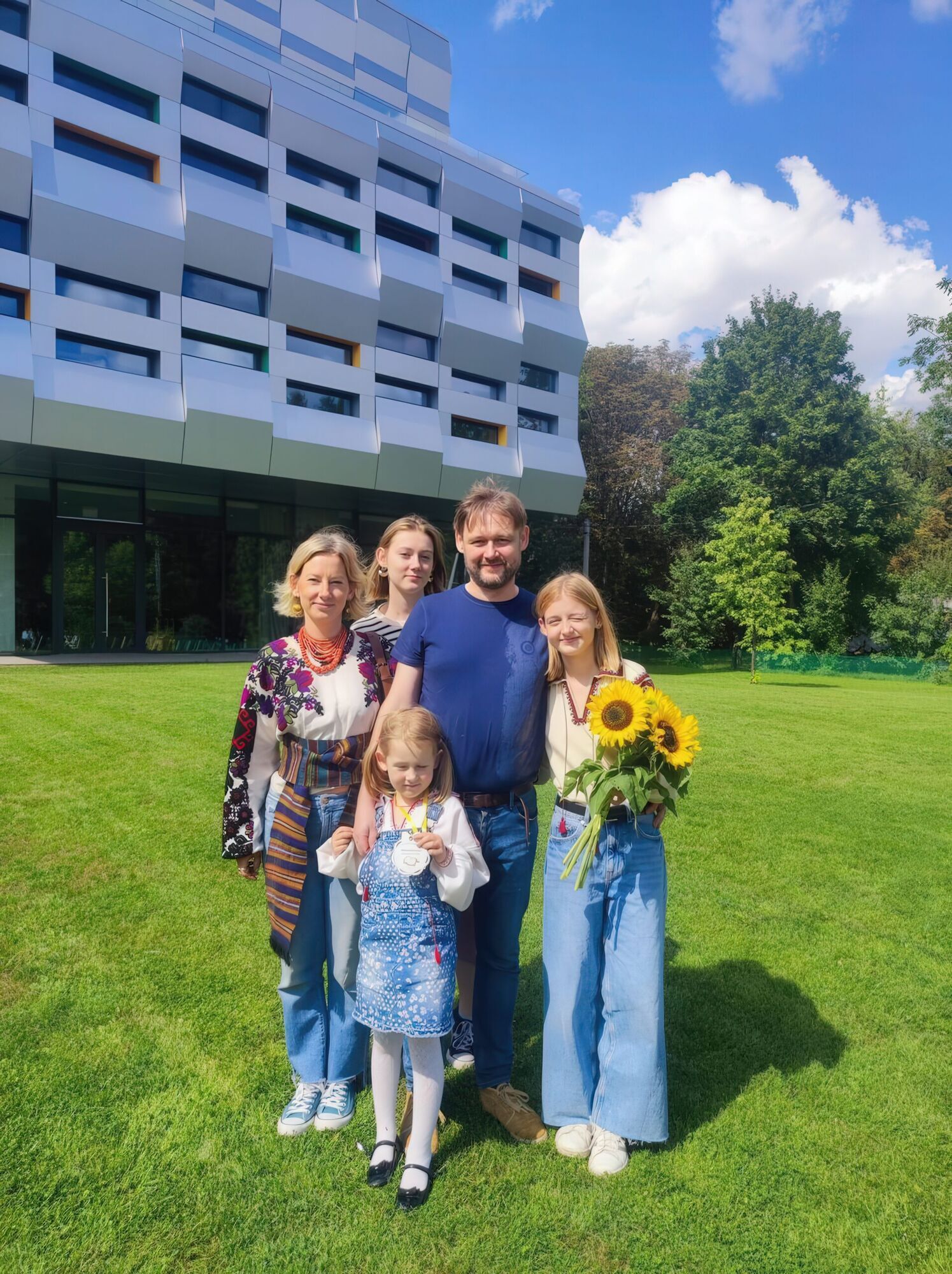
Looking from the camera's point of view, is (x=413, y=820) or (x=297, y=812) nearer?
(x=413, y=820)

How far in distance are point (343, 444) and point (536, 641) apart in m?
19.4

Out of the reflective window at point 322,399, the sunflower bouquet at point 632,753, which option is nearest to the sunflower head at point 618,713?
the sunflower bouquet at point 632,753

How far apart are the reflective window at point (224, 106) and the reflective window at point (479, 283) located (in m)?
6.34

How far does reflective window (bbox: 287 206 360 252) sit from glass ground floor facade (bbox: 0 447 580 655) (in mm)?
6435

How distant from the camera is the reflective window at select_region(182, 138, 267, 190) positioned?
63.3ft

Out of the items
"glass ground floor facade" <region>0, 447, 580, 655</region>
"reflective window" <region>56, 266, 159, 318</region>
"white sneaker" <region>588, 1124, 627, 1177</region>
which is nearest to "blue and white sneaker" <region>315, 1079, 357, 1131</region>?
"white sneaker" <region>588, 1124, 627, 1177</region>

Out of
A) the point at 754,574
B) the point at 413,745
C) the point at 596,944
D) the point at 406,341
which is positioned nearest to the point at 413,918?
the point at 413,745

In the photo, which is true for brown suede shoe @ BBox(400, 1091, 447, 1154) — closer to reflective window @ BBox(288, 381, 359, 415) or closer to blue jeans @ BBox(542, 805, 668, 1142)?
blue jeans @ BBox(542, 805, 668, 1142)

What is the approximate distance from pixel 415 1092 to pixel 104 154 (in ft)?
69.5

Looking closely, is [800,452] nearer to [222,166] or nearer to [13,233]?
[222,166]

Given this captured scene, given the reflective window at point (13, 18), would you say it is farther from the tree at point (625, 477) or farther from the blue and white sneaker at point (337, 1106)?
the tree at point (625, 477)

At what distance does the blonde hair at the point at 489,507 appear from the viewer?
2.86m

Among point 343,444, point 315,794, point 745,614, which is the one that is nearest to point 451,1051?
point 315,794

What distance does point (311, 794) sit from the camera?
2980 mm
